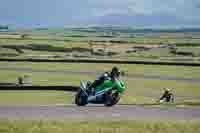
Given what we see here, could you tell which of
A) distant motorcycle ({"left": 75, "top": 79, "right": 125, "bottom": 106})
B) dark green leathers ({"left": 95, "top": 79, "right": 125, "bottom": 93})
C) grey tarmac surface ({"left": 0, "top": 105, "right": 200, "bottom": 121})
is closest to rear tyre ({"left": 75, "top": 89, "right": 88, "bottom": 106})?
distant motorcycle ({"left": 75, "top": 79, "right": 125, "bottom": 106})

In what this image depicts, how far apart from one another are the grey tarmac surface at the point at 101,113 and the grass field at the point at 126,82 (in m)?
4.72

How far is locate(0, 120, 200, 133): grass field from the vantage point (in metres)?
14.6

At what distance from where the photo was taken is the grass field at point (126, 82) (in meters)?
33.9

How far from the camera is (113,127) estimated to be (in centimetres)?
1523

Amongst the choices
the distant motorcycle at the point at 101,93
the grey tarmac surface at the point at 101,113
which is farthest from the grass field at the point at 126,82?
the grey tarmac surface at the point at 101,113

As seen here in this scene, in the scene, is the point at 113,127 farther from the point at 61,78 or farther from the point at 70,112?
the point at 61,78

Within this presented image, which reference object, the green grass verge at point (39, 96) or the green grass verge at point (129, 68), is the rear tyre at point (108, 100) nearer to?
the green grass verge at point (39, 96)

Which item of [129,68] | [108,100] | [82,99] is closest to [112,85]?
[108,100]

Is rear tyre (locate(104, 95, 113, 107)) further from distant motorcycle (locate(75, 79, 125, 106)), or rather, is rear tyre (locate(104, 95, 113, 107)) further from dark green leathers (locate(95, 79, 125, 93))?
dark green leathers (locate(95, 79, 125, 93))

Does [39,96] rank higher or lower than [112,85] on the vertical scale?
lower

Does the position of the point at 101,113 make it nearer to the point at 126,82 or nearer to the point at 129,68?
the point at 126,82

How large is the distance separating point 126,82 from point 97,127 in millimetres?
40057

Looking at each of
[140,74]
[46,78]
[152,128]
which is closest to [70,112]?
[152,128]

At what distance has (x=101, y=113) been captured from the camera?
746 inches
